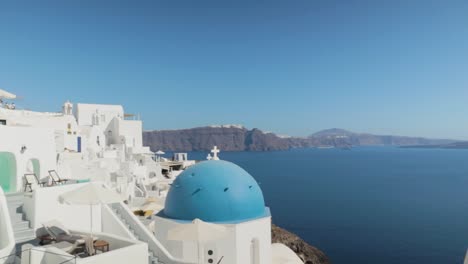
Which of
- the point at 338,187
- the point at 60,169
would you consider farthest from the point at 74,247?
the point at 338,187

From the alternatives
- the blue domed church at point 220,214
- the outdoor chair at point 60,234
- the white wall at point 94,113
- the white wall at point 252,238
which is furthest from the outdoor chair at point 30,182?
the white wall at point 94,113

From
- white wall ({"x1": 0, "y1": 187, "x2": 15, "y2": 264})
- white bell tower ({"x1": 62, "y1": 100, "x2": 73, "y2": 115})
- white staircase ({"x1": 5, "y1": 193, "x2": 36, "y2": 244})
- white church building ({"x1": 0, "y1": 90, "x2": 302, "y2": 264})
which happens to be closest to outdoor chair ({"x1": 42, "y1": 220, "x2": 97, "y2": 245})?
white church building ({"x1": 0, "y1": 90, "x2": 302, "y2": 264})

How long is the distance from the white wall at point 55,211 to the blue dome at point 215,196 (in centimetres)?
318

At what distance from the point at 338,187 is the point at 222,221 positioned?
86.4m

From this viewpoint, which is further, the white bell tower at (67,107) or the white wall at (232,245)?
the white bell tower at (67,107)

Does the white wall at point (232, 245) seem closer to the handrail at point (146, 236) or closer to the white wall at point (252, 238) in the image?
the white wall at point (252, 238)

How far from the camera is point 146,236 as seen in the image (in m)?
12.6

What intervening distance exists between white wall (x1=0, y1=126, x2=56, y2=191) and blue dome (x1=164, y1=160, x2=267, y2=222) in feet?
21.5

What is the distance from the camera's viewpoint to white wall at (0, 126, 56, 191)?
50.0ft

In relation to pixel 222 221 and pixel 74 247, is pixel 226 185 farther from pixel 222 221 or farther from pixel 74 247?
pixel 74 247

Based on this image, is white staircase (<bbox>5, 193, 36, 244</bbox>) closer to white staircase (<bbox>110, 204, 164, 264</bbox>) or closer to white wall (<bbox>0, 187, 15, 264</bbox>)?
white wall (<bbox>0, 187, 15, 264</bbox>)

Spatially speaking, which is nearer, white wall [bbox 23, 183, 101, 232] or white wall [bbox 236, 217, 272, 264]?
white wall [bbox 23, 183, 101, 232]

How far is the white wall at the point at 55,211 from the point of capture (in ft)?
37.5

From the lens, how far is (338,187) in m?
94.7
